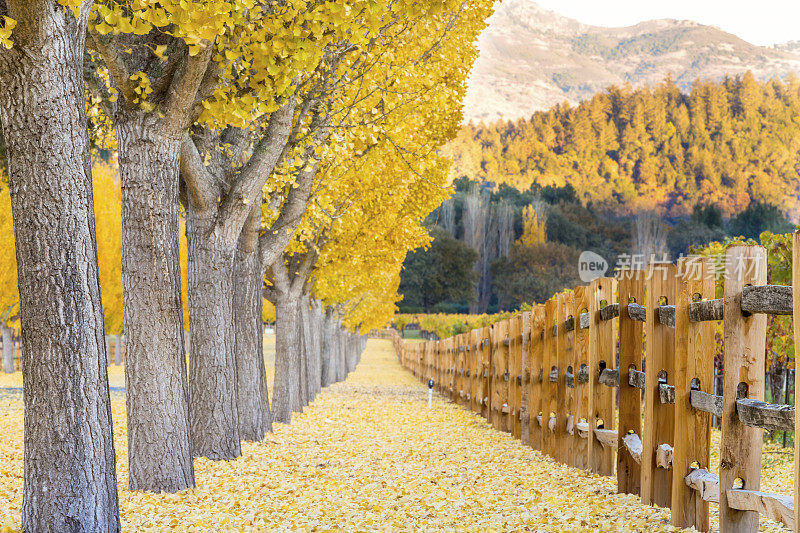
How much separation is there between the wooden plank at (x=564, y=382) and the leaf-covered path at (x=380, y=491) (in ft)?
0.86

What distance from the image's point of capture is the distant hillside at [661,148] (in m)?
76.6

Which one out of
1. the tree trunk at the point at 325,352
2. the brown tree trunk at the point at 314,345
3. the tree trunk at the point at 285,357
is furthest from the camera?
the tree trunk at the point at 325,352

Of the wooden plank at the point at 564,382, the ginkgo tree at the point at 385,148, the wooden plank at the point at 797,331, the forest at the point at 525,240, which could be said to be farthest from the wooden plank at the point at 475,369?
the forest at the point at 525,240

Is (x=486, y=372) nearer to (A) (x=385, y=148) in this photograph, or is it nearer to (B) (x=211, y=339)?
(A) (x=385, y=148)

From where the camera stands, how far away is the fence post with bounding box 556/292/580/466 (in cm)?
795

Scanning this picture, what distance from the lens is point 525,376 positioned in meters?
9.78

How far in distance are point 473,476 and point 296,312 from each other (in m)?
7.60

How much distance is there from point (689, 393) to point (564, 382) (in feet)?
11.3

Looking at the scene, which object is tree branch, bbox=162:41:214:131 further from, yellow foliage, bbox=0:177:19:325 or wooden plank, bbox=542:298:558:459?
yellow foliage, bbox=0:177:19:325

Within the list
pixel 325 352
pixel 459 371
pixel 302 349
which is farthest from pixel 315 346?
pixel 302 349

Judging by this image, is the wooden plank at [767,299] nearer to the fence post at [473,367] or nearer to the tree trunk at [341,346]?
the fence post at [473,367]

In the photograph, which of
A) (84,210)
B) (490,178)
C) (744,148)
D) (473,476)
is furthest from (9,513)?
(490,178)

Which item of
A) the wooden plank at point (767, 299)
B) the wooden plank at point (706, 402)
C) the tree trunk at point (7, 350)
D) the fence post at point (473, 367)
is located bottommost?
the tree trunk at point (7, 350)

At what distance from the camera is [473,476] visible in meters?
7.60
